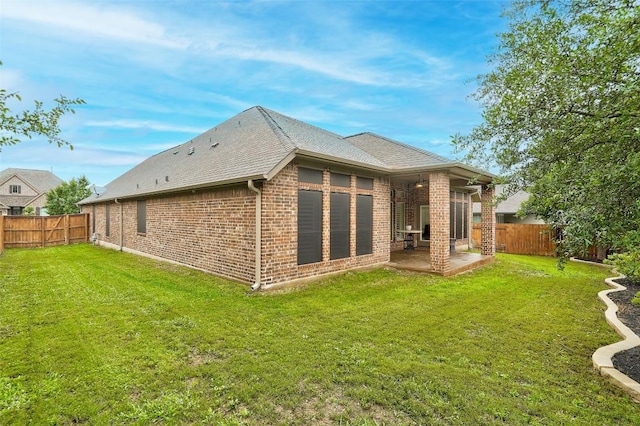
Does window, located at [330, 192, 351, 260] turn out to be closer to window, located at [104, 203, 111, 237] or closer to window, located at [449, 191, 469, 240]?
window, located at [449, 191, 469, 240]

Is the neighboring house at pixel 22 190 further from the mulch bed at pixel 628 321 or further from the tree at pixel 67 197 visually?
the mulch bed at pixel 628 321

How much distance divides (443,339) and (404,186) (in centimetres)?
1128

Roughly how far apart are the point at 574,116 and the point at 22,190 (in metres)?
51.9

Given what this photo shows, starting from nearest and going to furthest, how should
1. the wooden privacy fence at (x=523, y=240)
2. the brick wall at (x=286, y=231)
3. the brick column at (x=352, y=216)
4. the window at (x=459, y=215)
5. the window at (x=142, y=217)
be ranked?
the brick wall at (x=286, y=231) < the brick column at (x=352, y=216) < the window at (x=142, y=217) < the window at (x=459, y=215) < the wooden privacy fence at (x=523, y=240)

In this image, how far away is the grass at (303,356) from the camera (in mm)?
2891

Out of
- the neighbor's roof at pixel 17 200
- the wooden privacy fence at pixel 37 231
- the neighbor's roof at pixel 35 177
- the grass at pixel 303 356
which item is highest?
the neighbor's roof at pixel 35 177

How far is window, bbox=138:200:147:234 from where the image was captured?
12.9 meters

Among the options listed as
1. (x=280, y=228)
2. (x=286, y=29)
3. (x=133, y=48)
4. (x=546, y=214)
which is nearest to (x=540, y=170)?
(x=546, y=214)

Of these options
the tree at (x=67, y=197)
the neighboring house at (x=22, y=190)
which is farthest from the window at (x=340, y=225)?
the neighboring house at (x=22, y=190)

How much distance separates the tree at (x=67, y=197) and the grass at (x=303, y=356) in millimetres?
27068

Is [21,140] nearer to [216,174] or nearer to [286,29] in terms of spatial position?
[216,174]

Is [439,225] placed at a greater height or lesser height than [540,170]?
lesser

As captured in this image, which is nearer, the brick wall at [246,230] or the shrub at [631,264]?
the shrub at [631,264]

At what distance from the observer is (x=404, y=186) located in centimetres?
1516
